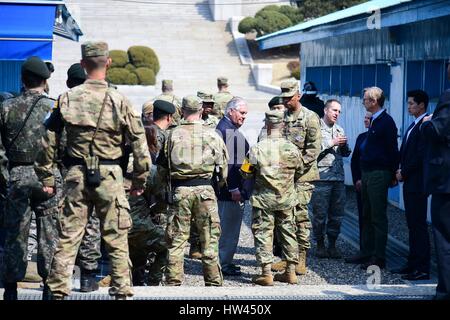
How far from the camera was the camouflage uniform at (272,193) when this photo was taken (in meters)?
9.66

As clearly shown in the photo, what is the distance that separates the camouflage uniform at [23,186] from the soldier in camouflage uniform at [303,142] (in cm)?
316

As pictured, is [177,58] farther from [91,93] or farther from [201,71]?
[91,93]

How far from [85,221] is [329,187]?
4.44 m

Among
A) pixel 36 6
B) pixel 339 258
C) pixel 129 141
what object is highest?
pixel 36 6

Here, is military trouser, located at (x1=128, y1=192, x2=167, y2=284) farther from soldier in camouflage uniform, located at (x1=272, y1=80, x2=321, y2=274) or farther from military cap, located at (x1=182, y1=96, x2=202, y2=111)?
soldier in camouflage uniform, located at (x1=272, y1=80, x2=321, y2=274)

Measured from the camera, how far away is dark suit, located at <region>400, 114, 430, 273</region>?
9867 mm

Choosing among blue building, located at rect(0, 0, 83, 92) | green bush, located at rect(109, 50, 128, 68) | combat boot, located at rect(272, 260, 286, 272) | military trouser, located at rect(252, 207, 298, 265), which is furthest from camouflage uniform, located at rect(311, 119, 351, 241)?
green bush, located at rect(109, 50, 128, 68)

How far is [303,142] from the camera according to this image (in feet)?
34.9

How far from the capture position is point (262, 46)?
27.8 metres

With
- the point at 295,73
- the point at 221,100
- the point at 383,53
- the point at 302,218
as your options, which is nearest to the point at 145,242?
the point at 302,218

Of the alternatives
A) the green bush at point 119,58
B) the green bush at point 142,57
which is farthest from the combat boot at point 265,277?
the green bush at point 142,57

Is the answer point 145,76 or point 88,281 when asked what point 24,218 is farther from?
point 145,76

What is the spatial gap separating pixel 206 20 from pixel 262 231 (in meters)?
40.9
